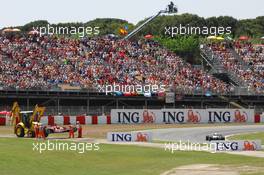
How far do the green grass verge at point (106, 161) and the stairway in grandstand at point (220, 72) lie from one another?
52153mm

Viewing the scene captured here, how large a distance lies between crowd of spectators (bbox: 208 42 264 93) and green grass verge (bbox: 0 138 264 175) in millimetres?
50179

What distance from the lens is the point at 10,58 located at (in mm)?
78062

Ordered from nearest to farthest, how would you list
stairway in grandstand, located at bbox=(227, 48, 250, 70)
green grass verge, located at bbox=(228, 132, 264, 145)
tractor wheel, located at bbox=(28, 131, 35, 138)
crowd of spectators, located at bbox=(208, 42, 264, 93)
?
tractor wheel, located at bbox=(28, 131, 35, 138), green grass verge, located at bbox=(228, 132, 264, 145), crowd of spectators, located at bbox=(208, 42, 264, 93), stairway in grandstand, located at bbox=(227, 48, 250, 70)

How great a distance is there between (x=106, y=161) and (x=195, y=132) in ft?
91.0

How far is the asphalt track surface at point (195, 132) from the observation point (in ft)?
169

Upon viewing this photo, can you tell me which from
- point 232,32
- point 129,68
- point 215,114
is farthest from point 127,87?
point 232,32

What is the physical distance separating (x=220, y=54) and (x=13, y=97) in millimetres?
36950

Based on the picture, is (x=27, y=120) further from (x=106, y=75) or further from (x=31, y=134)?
(x=106, y=75)

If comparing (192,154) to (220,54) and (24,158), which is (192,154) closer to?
(24,158)

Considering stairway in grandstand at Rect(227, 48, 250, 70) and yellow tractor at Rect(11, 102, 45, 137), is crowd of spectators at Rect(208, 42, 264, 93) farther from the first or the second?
yellow tractor at Rect(11, 102, 45, 137)

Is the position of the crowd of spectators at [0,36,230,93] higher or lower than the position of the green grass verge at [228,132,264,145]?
higher

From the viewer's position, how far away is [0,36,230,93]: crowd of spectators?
75.8 metres

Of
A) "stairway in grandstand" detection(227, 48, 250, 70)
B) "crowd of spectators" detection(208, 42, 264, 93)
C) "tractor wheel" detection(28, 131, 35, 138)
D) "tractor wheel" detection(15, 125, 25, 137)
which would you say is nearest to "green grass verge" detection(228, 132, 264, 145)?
"tractor wheel" detection(28, 131, 35, 138)

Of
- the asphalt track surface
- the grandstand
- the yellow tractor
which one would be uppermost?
the grandstand
